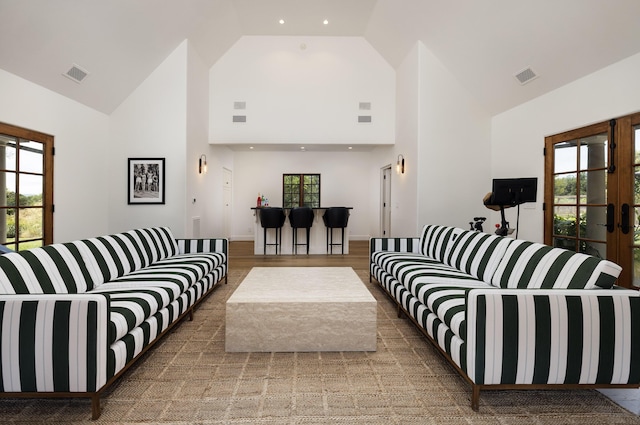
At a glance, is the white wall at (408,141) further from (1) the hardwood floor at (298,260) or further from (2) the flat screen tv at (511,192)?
(2) the flat screen tv at (511,192)

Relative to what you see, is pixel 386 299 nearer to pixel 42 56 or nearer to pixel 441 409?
pixel 441 409

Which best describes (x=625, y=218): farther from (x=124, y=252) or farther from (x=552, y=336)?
(x=124, y=252)

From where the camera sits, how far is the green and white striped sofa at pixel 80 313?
1795 mm

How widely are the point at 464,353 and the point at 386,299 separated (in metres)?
2.23

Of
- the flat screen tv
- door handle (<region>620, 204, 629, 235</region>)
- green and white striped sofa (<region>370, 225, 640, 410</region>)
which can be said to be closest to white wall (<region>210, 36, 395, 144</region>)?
the flat screen tv

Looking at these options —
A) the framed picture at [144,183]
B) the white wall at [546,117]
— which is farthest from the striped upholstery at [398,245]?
the framed picture at [144,183]

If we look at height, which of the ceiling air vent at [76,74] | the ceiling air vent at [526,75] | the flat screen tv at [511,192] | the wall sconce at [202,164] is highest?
the ceiling air vent at [526,75]

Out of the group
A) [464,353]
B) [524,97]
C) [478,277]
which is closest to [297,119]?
[524,97]

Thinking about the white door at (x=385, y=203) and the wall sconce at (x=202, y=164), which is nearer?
the wall sconce at (x=202, y=164)

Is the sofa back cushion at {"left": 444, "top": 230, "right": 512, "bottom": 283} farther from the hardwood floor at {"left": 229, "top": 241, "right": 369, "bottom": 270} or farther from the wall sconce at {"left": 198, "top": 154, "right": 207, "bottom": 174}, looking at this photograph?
the wall sconce at {"left": 198, "top": 154, "right": 207, "bottom": 174}

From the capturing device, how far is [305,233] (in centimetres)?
784

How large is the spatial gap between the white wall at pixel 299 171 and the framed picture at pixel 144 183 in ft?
13.4

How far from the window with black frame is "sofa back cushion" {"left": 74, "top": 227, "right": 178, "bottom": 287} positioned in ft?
18.1

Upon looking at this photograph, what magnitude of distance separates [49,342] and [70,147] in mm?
4050
